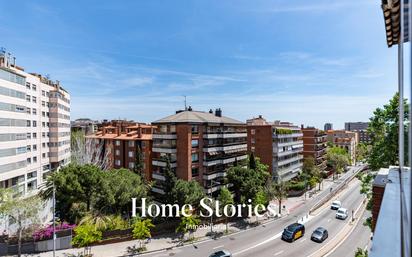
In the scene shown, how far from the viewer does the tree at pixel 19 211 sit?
766 inches

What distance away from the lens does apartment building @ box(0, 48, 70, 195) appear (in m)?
31.9

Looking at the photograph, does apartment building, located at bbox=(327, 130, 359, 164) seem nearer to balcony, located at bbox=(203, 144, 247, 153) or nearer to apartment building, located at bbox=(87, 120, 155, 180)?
balcony, located at bbox=(203, 144, 247, 153)

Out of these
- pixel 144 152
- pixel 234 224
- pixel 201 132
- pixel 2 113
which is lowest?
pixel 234 224

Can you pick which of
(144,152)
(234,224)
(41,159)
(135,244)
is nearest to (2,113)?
(41,159)

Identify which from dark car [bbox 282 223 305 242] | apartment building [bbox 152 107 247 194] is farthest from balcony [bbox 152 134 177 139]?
dark car [bbox 282 223 305 242]

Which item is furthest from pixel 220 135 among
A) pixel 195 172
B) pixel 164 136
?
pixel 164 136

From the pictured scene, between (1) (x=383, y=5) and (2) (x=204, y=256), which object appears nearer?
(1) (x=383, y=5)

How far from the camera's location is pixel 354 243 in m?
26.3

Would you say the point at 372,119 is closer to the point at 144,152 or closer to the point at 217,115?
the point at 217,115

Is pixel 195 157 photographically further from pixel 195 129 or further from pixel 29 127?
pixel 29 127

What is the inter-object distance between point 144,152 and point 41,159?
60.5 feet

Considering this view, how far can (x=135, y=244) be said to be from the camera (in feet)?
79.2

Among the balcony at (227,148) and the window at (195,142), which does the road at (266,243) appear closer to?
the balcony at (227,148)

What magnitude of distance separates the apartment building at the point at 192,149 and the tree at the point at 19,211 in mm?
13617
